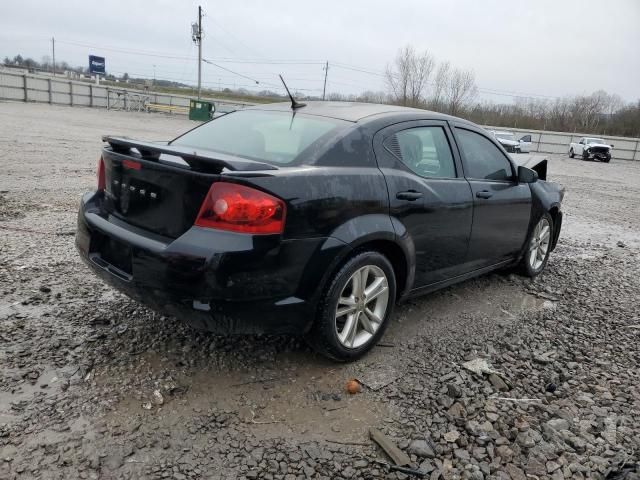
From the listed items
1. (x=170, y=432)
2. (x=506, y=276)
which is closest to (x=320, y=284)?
(x=170, y=432)

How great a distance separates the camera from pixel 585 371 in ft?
11.4

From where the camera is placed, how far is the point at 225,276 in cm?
255

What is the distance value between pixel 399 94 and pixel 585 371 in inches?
2168

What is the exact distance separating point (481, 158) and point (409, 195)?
1.27 meters

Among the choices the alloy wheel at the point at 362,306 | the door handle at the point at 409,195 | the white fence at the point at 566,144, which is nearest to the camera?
the alloy wheel at the point at 362,306

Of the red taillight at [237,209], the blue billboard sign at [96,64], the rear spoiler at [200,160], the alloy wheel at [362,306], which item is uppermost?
the blue billboard sign at [96,64]

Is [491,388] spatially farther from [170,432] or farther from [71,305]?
[71,305]

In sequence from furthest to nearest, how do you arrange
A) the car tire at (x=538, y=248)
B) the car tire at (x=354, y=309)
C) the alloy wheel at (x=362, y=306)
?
the car tire at (x=538, y=248)
the alloy wheel at (x=362, y=306)
the car tire at (x=354, y=309)

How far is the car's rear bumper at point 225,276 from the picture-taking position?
2.55 meters

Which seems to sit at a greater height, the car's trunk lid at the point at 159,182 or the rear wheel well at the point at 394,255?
the car's trunk lid at the point at 159,182

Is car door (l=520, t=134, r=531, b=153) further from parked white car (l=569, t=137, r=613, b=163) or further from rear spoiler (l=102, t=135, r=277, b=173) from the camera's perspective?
rear spoiler (l=102, t=135, r=277, b=173)

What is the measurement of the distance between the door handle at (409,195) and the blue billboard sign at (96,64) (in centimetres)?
5062

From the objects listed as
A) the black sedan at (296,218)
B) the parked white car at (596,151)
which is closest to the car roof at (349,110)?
the black sedan at (296,218)

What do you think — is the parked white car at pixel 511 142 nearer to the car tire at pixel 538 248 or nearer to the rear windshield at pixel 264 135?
the car tire at pixel 538 248
